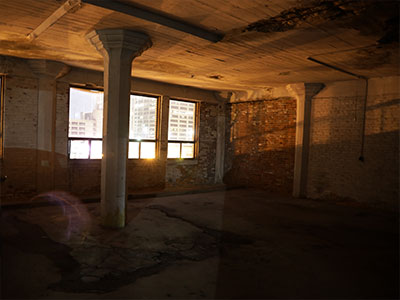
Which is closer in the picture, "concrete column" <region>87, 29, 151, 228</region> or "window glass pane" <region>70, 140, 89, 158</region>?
"concrete column" <region>87, 29, 151, 228</region>

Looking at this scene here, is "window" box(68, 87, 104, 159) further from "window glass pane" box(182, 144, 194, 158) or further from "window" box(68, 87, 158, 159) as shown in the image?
"window glass pane" box(182, 144, 194, 158)

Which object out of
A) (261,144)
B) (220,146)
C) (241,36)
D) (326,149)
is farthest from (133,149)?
(326,149)

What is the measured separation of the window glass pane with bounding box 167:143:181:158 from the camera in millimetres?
10797

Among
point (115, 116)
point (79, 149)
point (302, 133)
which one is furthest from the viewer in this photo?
point (302, 133)

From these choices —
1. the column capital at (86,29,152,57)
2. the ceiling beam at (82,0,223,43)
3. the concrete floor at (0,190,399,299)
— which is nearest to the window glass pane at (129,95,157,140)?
the concrete floor at (0,190,399,299)

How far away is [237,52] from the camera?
6246 millimetres

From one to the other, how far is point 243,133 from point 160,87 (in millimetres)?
3573

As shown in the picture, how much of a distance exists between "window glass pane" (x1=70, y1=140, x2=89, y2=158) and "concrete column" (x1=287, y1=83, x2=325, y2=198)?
6.40 metres

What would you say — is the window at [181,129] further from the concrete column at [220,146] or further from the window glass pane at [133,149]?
the window glass pane at [133,149]

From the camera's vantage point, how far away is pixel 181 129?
1104cm

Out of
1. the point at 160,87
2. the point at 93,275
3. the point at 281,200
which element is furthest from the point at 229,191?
the point at 93,275

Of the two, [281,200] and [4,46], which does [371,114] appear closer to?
[281,200]

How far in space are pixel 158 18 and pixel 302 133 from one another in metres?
6.20

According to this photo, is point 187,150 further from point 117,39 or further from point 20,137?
point 117,39
